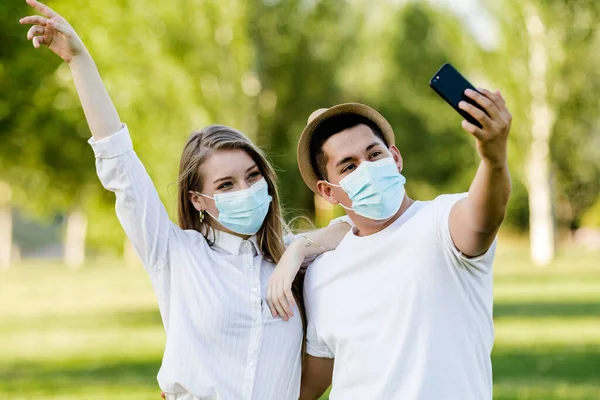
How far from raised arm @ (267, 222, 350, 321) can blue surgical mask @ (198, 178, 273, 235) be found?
192mm

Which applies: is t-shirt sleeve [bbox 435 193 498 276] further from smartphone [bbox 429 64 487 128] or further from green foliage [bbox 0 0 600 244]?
green foliage [bbox 0 0 600 244]

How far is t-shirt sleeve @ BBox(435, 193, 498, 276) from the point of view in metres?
3.15

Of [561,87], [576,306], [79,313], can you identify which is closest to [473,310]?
[576,306]

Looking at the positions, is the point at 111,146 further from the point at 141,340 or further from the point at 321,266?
the point at 141,340

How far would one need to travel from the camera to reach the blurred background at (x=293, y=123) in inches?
475

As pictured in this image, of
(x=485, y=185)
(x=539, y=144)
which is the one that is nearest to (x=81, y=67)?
(x=485, y=185)

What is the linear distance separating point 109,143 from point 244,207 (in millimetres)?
613

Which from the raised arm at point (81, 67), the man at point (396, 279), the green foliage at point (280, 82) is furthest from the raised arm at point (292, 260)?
the green foliage at point (280, 82)

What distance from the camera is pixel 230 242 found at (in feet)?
13.5

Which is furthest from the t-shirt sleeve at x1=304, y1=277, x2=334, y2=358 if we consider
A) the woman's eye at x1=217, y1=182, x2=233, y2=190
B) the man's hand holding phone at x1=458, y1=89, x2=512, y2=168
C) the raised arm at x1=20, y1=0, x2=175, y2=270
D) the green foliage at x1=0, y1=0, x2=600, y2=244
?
the green foliage at x1=0, y1=0, x2=600, y2=244

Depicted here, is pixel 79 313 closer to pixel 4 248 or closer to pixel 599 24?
pixel 599 24

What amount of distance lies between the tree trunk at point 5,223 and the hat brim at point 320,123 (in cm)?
4418

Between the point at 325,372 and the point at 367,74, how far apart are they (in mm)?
39454

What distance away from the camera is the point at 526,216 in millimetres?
42469
